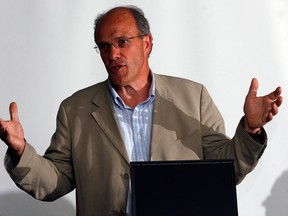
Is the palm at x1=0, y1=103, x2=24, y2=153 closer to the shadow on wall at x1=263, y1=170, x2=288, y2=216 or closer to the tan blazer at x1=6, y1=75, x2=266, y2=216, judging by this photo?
the tan blazer at x1=6, y1=75, x2=266, y2=216

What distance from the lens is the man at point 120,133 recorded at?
2049mm

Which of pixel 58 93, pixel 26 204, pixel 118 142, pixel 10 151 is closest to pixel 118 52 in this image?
pixel 118 142

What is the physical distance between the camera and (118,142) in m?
2.08

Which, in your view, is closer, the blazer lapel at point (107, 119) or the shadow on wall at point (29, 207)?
the blazer lapel at point (107, 119)

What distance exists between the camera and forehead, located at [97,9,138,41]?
2129 millimetres

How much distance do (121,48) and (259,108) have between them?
1.56 ft

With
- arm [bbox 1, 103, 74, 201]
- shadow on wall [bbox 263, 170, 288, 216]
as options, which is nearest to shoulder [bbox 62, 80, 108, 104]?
arm [bbox 1, 103, 74, 201]

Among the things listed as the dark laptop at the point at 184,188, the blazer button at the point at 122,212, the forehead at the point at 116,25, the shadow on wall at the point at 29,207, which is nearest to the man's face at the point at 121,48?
the forehead at the point at 116,25

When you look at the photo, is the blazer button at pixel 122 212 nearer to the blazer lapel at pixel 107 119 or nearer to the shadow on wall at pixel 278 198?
the blazer lapel at pixel 107 119

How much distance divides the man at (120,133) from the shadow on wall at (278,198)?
0.72 meters

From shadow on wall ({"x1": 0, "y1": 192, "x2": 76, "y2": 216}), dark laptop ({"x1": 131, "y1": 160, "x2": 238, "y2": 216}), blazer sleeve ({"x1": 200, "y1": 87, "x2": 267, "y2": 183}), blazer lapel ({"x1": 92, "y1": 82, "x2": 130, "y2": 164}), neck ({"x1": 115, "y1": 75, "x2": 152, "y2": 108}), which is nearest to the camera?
dark laptop ({"x1": 131, "y1": 160, "x2": 238, "y2": 216})

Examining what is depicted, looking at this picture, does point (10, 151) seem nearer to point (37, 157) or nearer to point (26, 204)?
point (37, 157)

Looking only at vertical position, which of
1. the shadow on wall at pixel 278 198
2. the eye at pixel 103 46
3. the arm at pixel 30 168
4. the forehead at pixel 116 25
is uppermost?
the forehead at pixel 116 25

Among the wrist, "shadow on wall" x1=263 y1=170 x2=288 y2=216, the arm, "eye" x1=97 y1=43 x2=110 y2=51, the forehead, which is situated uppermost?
the forehead
